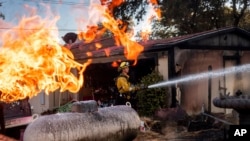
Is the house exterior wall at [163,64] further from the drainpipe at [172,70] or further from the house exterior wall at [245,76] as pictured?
the house exterior wall at [245,76]

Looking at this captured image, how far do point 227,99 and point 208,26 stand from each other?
23678 mm

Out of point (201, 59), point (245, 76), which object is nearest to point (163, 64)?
point (201, 59)

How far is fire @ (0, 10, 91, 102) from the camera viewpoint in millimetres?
8898

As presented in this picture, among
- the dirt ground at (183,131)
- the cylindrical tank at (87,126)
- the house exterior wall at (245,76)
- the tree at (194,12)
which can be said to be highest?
the tree at (194,12)

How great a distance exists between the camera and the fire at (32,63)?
350 inches

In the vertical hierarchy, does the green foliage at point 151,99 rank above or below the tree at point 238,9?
below

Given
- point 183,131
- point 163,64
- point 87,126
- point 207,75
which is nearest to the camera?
point 87,126

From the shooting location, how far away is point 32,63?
9227mm

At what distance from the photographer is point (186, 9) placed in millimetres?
29734

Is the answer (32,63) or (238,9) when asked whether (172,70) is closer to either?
(32,63)

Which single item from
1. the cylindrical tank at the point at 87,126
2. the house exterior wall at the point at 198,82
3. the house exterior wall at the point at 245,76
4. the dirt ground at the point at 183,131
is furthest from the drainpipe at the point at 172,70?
the cylindrical tank at the point at 87,126

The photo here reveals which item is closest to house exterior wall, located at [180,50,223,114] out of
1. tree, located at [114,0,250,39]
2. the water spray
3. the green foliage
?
the water spray

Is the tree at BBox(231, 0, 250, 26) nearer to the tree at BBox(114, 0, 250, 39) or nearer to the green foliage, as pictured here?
the tree at BBox(114, 0, 250, 39)

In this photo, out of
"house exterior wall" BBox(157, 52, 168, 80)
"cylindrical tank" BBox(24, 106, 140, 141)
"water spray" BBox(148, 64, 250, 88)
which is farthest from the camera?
"house exterior wall" BBox(157, 52, 168, 80)
